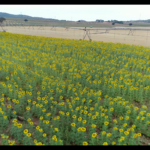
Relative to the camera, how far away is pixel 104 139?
3.31 m

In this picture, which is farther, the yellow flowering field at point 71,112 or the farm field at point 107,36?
the farm field at point 107,36

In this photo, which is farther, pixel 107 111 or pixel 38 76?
pixel 38 76

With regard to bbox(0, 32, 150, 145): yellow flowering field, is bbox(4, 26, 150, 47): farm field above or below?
above

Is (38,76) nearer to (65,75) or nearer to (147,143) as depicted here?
(65,75)

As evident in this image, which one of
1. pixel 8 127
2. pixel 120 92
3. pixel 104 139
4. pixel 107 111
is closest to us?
pixel 104 139

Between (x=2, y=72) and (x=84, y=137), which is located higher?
(x=2, y=72)

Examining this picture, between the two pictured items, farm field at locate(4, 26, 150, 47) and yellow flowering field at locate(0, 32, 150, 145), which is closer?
yellow flowering field at locate(0, 32, 150, 145)

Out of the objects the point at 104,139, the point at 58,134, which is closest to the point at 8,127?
the point at 58,134

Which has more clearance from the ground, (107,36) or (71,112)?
(107,36)

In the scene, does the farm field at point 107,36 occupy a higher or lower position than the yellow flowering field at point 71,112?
higher

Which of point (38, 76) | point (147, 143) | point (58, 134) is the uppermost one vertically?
point (38, 76)

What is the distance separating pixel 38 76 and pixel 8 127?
275 centimetres

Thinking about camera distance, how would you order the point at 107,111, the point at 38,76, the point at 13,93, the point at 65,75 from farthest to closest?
the point at 65,75
the point at 38,76
the point at 13,93
the point at 107,111

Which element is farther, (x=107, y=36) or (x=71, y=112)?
(x=107, y=36)
